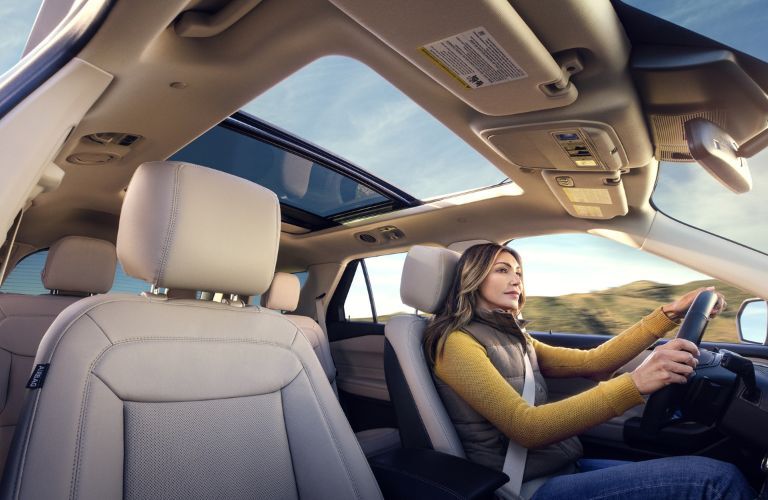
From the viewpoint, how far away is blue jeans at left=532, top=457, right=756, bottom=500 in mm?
1244

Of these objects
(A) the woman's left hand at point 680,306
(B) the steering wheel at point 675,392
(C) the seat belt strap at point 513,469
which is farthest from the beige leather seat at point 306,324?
(B) the steering wheel at point 675,392

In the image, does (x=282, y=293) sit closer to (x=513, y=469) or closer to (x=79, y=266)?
(x=79, y=266)

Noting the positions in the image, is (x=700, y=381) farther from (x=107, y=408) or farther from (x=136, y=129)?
(x=136, y=129)

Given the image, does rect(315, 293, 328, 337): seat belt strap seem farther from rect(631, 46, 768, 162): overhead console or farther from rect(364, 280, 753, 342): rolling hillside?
rect(631, 46, 768, 162): overhead console

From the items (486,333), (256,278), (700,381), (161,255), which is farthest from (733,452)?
(161,255)

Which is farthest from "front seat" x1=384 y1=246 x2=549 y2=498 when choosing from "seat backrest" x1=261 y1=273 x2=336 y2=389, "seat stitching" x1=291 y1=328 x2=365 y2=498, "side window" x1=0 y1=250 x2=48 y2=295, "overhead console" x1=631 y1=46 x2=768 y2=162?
"side window" x1=0 y1=250 x2=48 y2=295

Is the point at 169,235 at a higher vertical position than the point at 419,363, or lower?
higher

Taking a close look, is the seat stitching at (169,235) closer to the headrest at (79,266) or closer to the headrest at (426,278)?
the headrest at (426,278)

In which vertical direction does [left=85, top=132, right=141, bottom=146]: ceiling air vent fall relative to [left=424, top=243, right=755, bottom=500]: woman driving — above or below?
above

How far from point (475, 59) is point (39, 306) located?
2.45 meters

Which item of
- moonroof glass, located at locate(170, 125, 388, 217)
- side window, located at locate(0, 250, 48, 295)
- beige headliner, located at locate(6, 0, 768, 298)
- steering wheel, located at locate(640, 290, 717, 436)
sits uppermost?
beige headliner, located at locate(6, 0, 768, 298)

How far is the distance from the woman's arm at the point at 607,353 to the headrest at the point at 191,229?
56.6 inches

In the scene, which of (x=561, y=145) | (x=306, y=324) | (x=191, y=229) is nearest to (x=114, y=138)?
(x=191, y=229)

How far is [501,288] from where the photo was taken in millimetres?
2150
